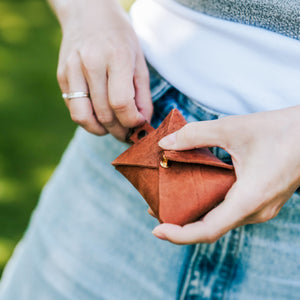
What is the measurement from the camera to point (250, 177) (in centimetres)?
73

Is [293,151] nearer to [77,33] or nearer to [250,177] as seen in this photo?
[250,177]

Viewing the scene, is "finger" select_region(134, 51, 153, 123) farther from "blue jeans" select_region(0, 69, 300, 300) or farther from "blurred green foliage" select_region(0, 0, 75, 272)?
"blurred green foliage" select_region(0, 0, 75, 272)

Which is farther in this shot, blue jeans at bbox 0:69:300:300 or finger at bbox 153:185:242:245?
blue jeans at bbox 0:69:300:300

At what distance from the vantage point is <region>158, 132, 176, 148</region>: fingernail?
80 cm

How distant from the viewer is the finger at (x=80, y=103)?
94cm

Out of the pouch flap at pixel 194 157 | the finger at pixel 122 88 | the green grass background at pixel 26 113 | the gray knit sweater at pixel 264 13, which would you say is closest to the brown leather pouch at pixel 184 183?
the pouch flap at pixel 194 157

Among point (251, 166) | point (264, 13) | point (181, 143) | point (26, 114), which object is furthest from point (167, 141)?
point (26, 114)

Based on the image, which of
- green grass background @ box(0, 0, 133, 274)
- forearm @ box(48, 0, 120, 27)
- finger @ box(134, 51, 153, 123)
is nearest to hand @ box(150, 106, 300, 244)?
finger @ box(134, 51, 153, 123)

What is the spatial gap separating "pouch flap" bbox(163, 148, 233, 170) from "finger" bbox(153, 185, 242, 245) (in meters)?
0.08

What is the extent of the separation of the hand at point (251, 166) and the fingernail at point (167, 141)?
5 cm

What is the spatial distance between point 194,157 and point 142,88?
0.25 m

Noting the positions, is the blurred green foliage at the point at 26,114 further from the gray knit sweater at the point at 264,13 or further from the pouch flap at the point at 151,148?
the gray knit sweater at the point at 264,13

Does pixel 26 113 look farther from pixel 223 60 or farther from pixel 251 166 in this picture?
pixel 251 166

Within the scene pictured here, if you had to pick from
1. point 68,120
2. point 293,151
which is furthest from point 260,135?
point 68,120
